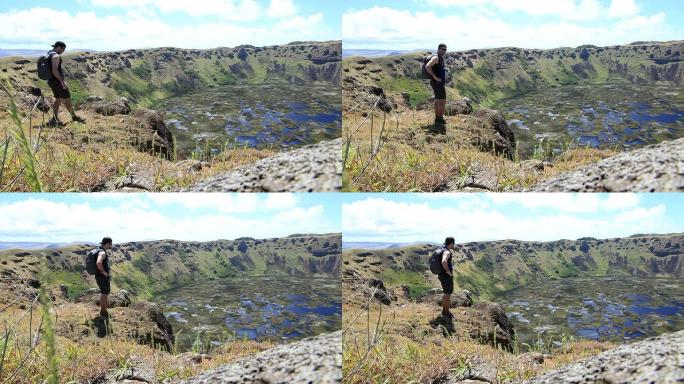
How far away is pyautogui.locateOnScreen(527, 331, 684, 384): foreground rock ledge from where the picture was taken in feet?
28.8

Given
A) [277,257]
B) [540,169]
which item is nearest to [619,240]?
[540,169]

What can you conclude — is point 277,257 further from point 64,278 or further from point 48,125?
point 48,125

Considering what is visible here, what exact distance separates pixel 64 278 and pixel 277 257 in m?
4.37

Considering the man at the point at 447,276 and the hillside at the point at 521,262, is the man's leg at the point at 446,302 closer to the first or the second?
the man at the point at 447,276

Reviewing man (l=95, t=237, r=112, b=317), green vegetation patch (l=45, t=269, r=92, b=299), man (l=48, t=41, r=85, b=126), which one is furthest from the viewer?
man (l=48, t=41, r=85, b=126)

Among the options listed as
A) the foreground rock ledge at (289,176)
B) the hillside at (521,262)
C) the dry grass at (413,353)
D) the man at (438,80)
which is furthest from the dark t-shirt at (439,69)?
the foreground rock ledge at (289,176)

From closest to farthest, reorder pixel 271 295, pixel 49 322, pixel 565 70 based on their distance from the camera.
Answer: pixel 49 322, pixel 271 295, pixel 565 70

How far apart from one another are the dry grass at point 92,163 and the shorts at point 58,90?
94 cm

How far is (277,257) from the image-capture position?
11.7m

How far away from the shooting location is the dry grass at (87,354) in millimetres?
8961

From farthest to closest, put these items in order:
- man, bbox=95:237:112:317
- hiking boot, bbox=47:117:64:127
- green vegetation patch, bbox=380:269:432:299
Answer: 1. green vegetation patch, bbox=380:269:432:299
2. hiking boot, bbox=47:117:64:127
3. man, bbox=95:237:112:317

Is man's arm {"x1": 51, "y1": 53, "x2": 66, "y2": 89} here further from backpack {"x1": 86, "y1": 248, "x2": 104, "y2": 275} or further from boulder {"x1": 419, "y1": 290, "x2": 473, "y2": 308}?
boulder {"x1": 419, "y1": 290, "x2": 473, "y2": 308}

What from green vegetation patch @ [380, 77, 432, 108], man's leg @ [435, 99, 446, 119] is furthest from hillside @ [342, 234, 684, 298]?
green vegetation patch @ [380, 77, 432, 108]

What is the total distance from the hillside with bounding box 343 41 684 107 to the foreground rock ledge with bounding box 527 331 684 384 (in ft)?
24.0
